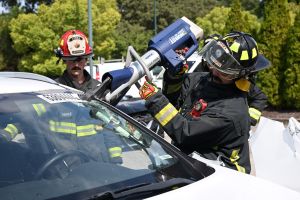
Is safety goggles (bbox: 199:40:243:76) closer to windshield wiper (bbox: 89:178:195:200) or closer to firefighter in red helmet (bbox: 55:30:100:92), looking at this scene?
windshield wiper (bbox: 89:178:195:200)

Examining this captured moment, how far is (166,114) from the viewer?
304 cm

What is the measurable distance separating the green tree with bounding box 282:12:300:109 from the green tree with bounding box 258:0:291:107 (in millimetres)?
302

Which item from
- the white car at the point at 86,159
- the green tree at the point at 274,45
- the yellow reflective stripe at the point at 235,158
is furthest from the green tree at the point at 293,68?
the white car at the point at 86,159

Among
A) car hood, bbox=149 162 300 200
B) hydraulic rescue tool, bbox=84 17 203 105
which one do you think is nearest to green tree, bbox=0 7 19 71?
hydraulic rescue tool, bbox=84 17 203 105

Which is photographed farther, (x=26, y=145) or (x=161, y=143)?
(x=161, y=143)

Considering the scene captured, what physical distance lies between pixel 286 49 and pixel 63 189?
39.9ft

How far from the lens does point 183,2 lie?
49.8m

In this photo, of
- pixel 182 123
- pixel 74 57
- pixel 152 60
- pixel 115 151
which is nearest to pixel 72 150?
pixel 115 151

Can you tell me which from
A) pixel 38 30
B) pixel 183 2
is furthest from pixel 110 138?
pixel 183 2

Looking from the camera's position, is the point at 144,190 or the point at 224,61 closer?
the point at 144,190

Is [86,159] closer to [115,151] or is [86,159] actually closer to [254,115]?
[115,151]

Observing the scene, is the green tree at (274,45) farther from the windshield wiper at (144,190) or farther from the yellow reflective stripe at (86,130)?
the windshield wiper at (144,190)

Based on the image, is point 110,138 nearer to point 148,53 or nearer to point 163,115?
point 163,115

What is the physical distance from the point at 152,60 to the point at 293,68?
10686 millimetres
